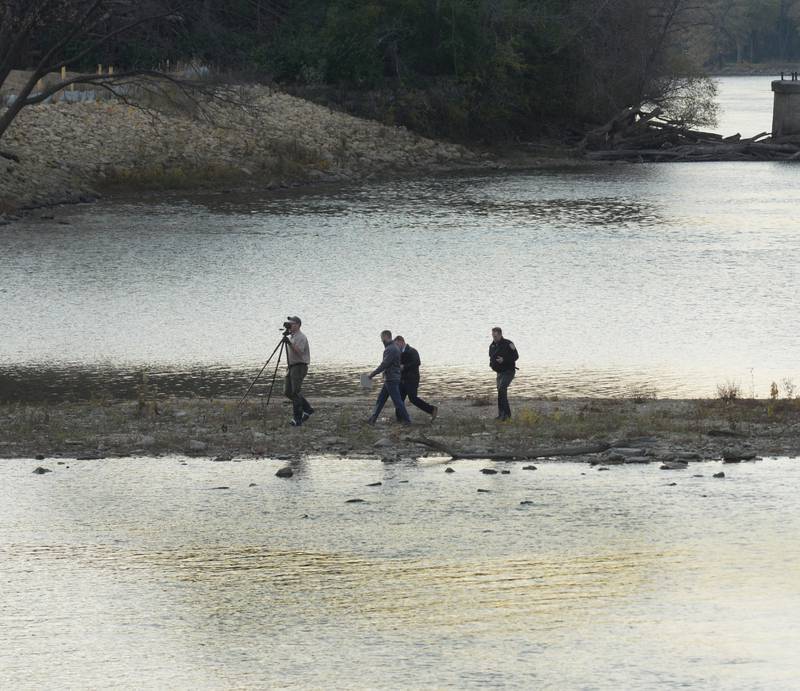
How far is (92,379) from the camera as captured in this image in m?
29.1

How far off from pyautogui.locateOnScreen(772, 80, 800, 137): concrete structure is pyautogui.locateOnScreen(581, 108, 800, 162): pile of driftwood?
231 cm

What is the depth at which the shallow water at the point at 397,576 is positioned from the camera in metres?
14.1

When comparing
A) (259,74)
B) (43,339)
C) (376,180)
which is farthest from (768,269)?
(259,74)

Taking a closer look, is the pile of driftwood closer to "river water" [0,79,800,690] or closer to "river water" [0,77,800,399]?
"river water" [0,77,800,399]

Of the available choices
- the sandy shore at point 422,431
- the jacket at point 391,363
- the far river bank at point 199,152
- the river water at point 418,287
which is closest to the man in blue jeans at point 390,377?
the jacket at point 391,363

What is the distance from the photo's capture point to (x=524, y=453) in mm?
22344

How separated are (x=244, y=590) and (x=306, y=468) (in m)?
5.54

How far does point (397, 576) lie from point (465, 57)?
75.2 m

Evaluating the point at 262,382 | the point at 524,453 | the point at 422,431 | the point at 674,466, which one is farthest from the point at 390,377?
the point at 262,382

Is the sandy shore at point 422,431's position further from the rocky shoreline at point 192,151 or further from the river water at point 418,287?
the rocky shoreline at point 192,151

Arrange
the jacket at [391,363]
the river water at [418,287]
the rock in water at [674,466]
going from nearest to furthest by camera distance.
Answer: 1. the rock in water at [674,466]
2. the jacket at [391,363]
3. the river water at [418,287]

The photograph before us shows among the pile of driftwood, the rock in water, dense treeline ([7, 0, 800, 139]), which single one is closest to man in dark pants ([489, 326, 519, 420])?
the rock in water

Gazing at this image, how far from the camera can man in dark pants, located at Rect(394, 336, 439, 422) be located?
23844 mm

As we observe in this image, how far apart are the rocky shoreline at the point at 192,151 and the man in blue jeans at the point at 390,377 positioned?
123 ft
